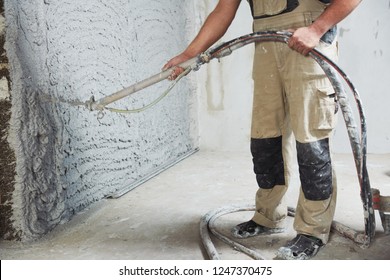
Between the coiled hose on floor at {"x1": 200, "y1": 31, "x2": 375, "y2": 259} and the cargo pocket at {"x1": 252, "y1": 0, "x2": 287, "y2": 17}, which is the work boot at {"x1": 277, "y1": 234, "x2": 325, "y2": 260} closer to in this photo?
the coiled hose on floor at {"x1": 200, "y1": 31, "x2": 375, "y2": 259}

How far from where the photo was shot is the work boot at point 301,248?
153 cm

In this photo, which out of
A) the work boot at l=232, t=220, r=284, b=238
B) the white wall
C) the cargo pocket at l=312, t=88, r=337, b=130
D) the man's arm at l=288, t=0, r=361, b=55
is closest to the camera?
the man's arm at l=288, t=0, r=361, b=55

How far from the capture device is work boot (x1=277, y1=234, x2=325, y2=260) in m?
1.53

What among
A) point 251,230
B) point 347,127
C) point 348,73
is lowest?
point 251,230

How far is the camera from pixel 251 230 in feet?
5.84

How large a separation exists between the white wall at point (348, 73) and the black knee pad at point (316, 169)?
188 cm

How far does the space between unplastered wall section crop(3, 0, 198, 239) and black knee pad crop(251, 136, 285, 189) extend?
730mm

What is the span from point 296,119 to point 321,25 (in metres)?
0.35

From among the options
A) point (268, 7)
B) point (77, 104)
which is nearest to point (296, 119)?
point (268, 7)

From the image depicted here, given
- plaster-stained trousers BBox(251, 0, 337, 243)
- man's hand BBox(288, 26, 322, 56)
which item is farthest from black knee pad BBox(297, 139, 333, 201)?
man's hand BBox(288, 26, 322, 56)

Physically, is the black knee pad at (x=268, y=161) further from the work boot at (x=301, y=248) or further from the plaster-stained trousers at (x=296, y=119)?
the work boot at (x=301, y=248)

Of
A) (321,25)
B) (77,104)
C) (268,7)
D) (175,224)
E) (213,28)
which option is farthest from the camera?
(175,224)

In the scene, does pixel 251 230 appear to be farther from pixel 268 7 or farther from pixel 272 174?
pixel 268 7
